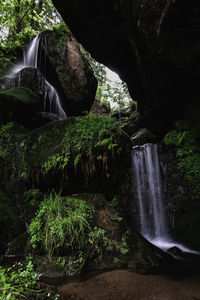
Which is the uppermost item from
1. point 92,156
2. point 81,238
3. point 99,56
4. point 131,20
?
point 99,56

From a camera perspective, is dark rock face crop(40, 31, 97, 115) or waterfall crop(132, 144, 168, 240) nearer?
waterfall crop(132, 144, 168, 240)

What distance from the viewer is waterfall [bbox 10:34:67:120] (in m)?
8.10

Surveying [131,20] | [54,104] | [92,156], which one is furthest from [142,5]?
[54,104]

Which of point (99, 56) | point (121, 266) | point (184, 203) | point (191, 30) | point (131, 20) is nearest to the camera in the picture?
point (121, 266)

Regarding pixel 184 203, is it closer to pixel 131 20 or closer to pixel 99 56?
pixel 131 20

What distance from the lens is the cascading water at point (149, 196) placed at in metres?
4.96

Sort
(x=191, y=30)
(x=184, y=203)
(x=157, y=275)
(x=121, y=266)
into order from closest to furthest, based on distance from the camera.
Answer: (x=157, y=275), (x=121, y=266), (x=191, y=30), (x=184, y=203)

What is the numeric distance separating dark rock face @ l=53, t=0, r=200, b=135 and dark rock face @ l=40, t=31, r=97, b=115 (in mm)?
3001

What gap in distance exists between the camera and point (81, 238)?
9.59 feet

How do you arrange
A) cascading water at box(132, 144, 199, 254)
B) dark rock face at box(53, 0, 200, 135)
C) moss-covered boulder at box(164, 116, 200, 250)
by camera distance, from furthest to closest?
cascading water at box(132, 144, 199, 254) → moss-covered boulder at box(164, 116, 200, 250) → dark rock face at box(53, 0, 200, 135)

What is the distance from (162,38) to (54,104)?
6.20 m

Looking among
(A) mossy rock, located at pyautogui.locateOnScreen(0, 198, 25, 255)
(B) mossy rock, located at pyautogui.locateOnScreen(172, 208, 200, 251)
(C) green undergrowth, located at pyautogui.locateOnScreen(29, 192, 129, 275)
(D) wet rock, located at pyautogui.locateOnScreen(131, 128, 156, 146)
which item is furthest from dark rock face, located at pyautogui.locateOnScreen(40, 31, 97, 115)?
(B) mossy rock, located at pyautogui.locateOnScreen(172, 208, 200, 251)

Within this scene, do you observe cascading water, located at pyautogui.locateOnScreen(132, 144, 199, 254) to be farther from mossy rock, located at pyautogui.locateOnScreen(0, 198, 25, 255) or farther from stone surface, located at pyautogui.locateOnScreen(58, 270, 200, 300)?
mossy rock, located at pyautogui.locateOnScreen(0, 198, 25, 255)

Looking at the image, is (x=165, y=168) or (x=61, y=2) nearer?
(x=61, y=2)
